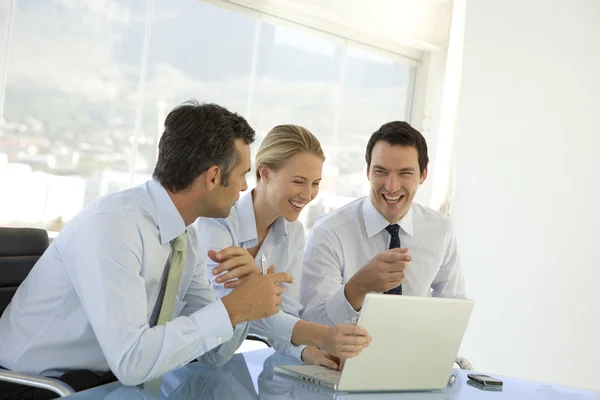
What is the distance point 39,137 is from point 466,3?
10.9ft

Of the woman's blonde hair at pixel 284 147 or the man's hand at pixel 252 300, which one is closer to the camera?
the man's hand at pixel 252 300

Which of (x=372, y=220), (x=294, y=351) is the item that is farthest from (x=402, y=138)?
(x=294, y=351)

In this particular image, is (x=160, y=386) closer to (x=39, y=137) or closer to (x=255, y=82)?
(x=39, y=137)

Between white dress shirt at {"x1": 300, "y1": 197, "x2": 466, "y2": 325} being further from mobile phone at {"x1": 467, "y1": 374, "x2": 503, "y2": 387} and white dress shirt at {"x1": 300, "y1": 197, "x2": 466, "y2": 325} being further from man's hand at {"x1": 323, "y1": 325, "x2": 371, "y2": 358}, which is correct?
man's hand at {"x1": 323, "y1": 325, "x2": 371, "y2": 358}

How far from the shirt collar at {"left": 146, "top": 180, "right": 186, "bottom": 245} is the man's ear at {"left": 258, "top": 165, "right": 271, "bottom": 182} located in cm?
101

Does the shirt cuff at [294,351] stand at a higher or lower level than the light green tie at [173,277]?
lower

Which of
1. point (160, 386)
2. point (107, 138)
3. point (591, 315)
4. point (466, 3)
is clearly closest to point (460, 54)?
point (466, 3)

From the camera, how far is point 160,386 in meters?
1.70

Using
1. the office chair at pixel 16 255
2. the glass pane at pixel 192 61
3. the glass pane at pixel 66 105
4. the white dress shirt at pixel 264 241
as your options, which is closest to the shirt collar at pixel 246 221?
the white dress shirt at pixel 264 241

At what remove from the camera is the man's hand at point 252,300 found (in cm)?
177

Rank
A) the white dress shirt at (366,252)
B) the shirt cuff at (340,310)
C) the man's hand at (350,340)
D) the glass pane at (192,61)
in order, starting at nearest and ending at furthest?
the man's hand at (350,340) < the shirt cuff at (340,310) < the white dress shirt at (366,252) < the glass pane at (192,61)

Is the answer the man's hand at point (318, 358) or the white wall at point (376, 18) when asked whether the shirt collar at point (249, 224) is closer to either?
the man's hand at point (318, 358)

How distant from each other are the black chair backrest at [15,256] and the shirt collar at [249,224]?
0.80 m

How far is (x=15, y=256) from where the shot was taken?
2.11 meters
